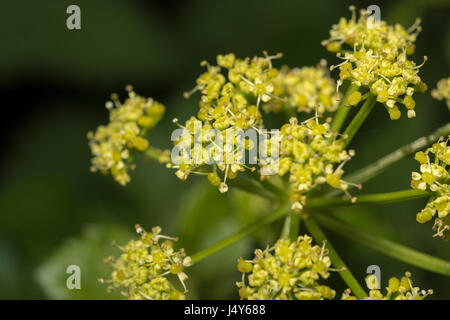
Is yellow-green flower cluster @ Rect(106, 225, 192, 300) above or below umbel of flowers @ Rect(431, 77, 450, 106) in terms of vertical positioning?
below

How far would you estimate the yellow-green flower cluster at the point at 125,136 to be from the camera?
340 cm

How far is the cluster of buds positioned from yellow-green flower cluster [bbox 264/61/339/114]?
17 cm

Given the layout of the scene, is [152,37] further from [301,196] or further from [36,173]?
[301,196]

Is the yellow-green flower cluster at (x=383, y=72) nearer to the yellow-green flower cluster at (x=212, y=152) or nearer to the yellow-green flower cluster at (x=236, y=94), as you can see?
the yellow-green flower cluster at (x=236, y=94)

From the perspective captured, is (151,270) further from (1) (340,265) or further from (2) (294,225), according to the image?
(1) (340,265)

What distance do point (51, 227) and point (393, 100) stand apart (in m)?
2.98

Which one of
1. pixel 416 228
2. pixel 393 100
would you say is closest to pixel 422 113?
pixel 416 228

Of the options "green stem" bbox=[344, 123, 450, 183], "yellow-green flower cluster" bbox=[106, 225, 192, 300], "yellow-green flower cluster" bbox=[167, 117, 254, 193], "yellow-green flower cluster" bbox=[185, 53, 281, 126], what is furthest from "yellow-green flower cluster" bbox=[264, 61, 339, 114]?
"yellow-green flower cluster" bbox=[106, 225, 192, 300]

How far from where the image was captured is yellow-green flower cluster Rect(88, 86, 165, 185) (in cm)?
340

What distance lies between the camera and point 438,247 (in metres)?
4.16

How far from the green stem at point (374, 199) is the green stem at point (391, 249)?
0.44 feet

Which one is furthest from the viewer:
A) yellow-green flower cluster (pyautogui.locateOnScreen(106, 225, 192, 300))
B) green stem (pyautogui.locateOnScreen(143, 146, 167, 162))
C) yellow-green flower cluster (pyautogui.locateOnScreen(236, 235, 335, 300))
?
green stem (pyautogui.locateOnScreen(143, 146, 167, 162))

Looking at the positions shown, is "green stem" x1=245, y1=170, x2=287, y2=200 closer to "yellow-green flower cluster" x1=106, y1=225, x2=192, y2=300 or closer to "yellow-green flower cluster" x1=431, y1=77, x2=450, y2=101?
"yellow-green flower cluster" x1=106, y1=225, x2=192, y2=300

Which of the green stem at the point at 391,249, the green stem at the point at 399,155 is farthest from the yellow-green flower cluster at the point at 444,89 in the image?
the green stem at the point at 391,249
